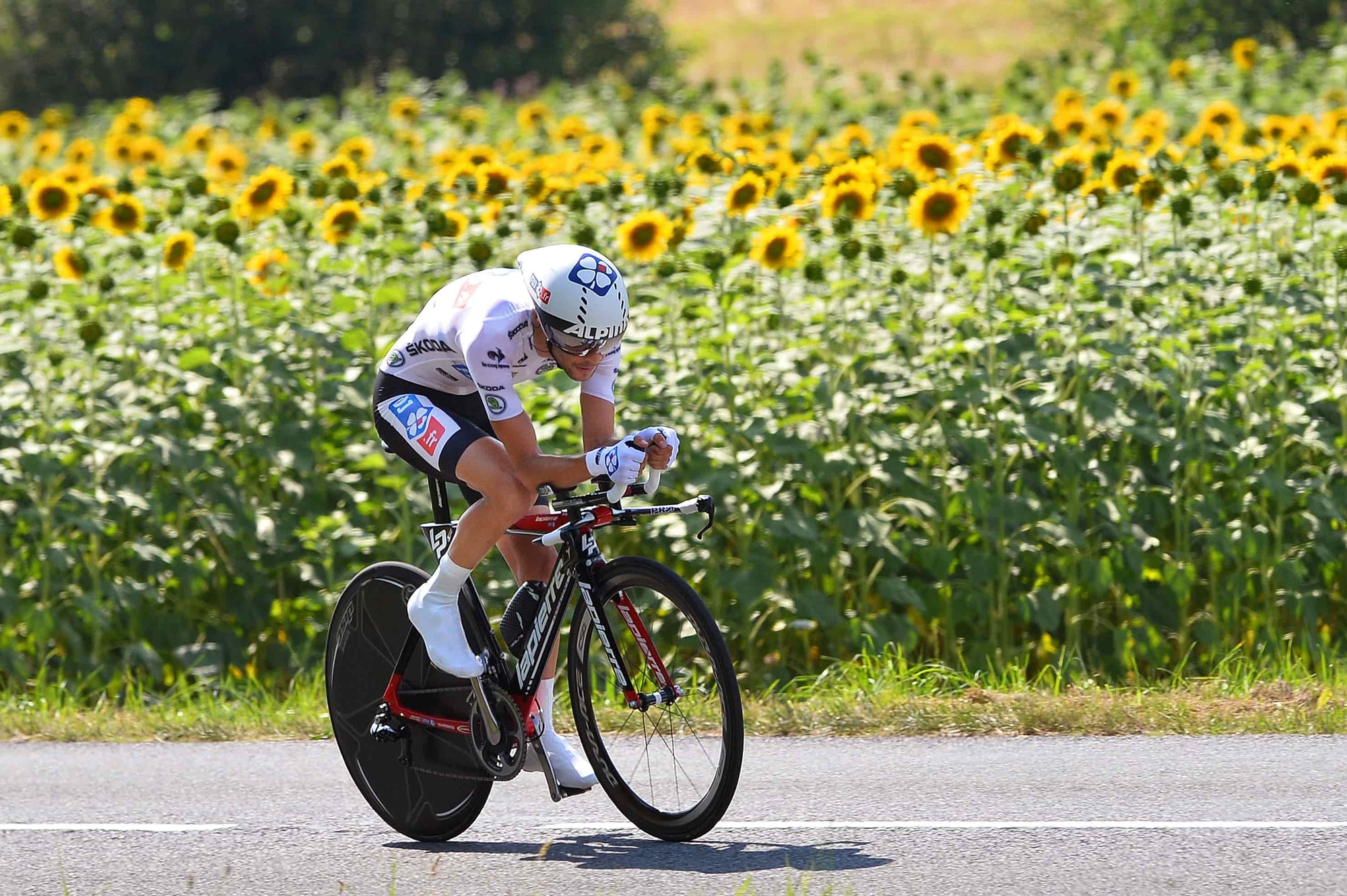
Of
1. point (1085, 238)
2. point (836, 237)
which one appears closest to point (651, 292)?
point (836, 237)

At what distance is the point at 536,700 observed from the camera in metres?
5.76

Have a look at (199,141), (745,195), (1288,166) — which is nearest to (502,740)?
(745,195)

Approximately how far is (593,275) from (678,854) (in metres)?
1.72

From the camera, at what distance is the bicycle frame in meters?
5.55

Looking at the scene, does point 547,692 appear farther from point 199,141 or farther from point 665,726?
point 199,141

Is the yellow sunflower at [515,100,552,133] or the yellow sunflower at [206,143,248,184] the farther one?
the yellow sunflower at [515,100,552,133]

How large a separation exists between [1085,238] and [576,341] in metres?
4.72

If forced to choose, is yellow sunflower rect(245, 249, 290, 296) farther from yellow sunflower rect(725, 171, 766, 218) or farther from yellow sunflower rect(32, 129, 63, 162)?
yellow sunflower rect(32, 129, 63, 162)

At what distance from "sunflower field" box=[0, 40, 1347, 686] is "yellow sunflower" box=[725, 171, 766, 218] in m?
0.02

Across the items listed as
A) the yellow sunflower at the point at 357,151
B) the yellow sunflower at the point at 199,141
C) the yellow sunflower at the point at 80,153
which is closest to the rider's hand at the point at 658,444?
the yellow sunflower at the point at 357,151

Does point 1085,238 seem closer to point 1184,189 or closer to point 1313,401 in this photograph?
point 1184,189

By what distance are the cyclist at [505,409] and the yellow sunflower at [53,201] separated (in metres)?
4.60

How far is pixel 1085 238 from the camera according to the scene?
9430 millimetres

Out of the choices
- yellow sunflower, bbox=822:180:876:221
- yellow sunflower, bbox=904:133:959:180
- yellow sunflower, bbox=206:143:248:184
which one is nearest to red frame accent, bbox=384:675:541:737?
yellow sunflower, bbox=822:180:876:221
